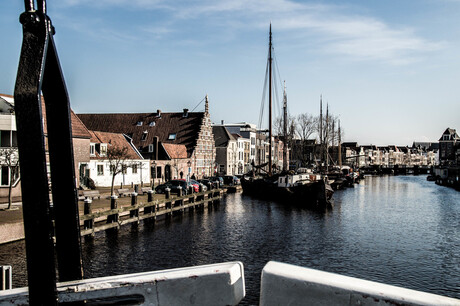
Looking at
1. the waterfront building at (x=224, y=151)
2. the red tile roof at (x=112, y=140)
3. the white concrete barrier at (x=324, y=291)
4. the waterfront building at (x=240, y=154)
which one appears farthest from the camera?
the waterfront building at (x=240, y=154)

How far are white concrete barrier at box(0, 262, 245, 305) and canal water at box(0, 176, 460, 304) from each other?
32.2 feet

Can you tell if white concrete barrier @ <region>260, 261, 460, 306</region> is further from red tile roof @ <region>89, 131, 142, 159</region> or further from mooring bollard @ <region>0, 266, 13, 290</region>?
red tile roof @ <region>89, 131, 142, 159</region>

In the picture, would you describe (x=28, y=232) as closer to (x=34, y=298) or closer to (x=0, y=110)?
(x=34, y=298)

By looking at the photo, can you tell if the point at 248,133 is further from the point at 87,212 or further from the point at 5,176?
the point at 87,212

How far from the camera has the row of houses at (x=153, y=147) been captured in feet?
147

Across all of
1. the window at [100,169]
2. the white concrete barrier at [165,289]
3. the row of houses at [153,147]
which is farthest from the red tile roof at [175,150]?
the white concrete barrier at [165,289]

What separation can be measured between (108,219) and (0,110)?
15.6 meters

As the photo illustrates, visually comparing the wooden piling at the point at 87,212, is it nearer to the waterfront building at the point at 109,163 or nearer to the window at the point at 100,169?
the waterfront building at the point at 109,163

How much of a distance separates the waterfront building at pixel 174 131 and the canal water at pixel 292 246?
3192 cm

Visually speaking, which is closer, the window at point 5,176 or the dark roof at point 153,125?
the window at point 5,176

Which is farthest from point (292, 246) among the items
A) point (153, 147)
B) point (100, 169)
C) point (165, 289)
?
point (153, 147)

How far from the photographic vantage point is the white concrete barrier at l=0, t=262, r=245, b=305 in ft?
12.2

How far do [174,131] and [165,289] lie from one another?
65947mm

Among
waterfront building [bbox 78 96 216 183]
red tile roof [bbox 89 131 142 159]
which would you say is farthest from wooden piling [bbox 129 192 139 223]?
waterfront building [bbox 78 96 216 183]
